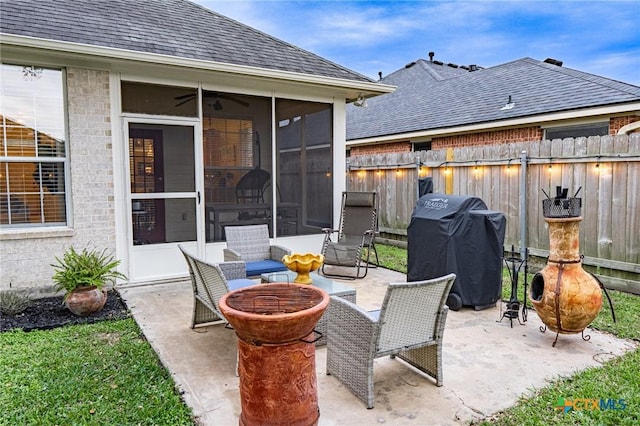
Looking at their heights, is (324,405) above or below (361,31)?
below

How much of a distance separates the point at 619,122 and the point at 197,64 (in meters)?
7.31

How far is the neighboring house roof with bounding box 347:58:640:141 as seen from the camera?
8352 millimetres

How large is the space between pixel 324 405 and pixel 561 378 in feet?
5.67

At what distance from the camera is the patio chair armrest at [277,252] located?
5171 millimetres

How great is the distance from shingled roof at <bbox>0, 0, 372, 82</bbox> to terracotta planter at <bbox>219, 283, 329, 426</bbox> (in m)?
4.50

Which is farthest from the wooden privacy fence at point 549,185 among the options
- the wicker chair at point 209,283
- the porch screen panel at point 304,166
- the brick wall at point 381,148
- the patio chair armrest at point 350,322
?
the wicker chair at point 209,283

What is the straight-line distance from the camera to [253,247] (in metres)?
5.30

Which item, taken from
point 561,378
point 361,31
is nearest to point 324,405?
point 561,378

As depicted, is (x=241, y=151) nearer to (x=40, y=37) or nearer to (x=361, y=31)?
(x=40, y=37)

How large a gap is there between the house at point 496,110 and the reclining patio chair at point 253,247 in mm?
6313

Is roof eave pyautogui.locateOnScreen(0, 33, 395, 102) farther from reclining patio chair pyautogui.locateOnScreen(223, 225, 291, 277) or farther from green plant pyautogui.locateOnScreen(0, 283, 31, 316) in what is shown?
green plant pyautogui.locateOnScreen(0, 283, 31, 316)

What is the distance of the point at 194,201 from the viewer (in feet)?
19.5

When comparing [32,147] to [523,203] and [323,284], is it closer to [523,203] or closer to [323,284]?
[323,284]

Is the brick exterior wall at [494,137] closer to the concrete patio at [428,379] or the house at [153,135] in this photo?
the house at [153,135]
